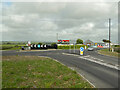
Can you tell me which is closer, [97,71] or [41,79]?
[41,79]

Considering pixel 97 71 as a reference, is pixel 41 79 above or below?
above

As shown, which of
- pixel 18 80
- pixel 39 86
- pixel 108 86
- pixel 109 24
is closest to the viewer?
pixel 39 86

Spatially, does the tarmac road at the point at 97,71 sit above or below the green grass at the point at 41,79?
below

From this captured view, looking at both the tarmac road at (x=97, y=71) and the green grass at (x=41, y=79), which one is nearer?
the green grass at (x=41, y=79)

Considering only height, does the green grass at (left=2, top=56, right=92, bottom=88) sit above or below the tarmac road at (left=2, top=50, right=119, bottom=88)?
above

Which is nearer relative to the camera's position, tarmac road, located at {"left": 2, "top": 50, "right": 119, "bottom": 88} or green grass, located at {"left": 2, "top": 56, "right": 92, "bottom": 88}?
green grass, located at {"left": 2, "top": 56, "right": 92, "bottom": 88}

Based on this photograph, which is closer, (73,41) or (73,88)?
(73,88)

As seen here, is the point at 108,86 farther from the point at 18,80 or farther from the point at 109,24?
the point at 109,24

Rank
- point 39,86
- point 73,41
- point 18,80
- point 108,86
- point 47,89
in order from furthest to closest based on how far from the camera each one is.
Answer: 1. point 73,41
2. point 18,80
3. point 108,86
4. point 39,86
5. point 47,89

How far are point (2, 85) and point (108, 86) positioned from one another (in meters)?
5.61

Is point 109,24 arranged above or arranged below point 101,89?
above

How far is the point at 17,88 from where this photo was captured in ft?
16.1

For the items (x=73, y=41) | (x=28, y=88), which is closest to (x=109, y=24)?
(x=73, y=41)

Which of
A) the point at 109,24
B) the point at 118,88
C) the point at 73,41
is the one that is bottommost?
the point at 118,88
